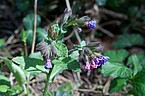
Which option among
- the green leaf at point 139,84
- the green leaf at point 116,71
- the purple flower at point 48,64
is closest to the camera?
the purple flower at point 48,64

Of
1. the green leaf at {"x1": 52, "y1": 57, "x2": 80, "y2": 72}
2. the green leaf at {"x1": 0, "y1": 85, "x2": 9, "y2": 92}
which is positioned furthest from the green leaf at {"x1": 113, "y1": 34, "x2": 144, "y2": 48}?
the green leaf at {"x1": 0, "y1": 85, "x2": 9, "y2": 92}

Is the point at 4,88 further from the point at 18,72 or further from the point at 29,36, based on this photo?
the point at 29,36

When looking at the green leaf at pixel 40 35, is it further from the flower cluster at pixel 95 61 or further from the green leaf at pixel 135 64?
the flower cluster at pixel 95 61

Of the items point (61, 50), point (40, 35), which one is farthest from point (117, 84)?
point (40, 35)

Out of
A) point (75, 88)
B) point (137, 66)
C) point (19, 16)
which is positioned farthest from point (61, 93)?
point (19, 16)

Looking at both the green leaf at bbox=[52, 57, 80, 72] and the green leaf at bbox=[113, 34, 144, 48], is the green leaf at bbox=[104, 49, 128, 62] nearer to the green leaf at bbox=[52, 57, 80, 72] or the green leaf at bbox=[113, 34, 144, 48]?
the green leaf at bbox=[113, 34, 144, 48]

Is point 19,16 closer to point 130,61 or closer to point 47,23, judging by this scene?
point 47,23

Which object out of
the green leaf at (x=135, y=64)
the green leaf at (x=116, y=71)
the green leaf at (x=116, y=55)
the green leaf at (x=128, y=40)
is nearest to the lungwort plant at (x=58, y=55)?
the green leaf at (x=116, y=71)
